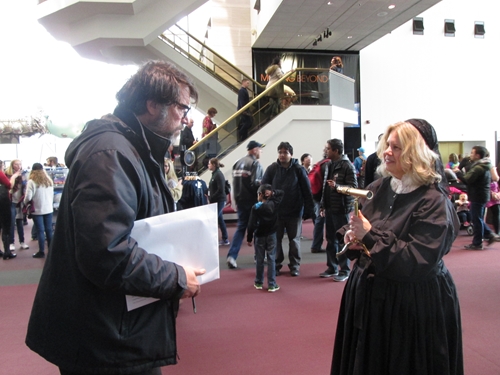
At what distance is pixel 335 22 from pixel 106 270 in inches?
565

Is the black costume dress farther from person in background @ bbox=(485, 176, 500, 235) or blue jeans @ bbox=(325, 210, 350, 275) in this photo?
person in background @ bbox=(485, 176, 500, 235)

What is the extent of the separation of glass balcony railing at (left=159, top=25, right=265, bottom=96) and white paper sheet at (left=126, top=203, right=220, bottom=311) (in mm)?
13259

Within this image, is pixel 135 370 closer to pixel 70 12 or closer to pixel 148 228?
pixel 148 228

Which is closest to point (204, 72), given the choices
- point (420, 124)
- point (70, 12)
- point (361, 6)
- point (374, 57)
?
point (70, 12)

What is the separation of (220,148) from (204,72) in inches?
196

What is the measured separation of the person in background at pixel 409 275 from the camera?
168cm

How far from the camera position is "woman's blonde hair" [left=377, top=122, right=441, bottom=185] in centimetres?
176

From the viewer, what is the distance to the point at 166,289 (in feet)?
3.70

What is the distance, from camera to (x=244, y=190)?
18.3 ft

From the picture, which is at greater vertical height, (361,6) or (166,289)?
(361,6)

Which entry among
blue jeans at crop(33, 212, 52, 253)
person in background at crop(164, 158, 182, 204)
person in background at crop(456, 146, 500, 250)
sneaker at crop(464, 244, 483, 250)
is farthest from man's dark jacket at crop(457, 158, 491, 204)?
blue jeans at crop(33, 212, 52, 253)

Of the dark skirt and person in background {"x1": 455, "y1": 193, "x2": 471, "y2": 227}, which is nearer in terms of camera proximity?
the dark skirt

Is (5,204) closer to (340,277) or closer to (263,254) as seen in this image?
(263,254)

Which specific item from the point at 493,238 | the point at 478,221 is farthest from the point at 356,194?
the point at 493,238
